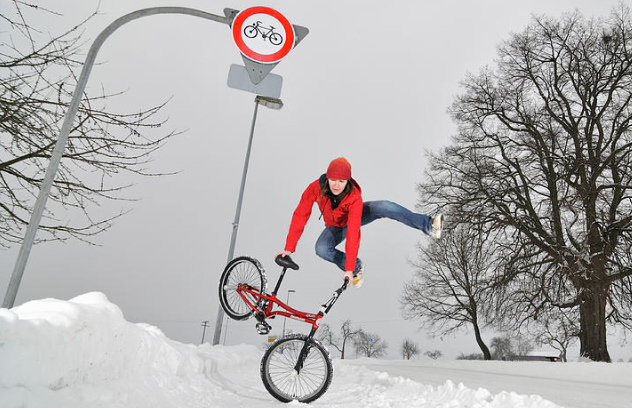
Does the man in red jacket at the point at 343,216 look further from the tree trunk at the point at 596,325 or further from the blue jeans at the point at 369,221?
the tree trunk at the point at 596,325

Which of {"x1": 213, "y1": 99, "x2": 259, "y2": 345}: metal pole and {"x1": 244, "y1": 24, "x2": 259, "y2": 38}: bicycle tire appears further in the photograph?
{"x1": 213, "y1": 99, "x2": 259, "y2": 345}: metal pole

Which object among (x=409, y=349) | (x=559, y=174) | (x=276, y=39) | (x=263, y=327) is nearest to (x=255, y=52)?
(x=276, y=39)

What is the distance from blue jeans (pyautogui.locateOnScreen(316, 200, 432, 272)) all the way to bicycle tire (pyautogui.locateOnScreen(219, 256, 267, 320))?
2.62 feet

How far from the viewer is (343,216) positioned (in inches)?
157

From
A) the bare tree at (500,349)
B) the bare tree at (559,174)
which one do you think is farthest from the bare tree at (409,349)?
the bare tree at (559,174)

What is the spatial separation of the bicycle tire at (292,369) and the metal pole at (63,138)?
227 cm

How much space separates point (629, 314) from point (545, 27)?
12.2 metres

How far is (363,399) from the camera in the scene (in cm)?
447

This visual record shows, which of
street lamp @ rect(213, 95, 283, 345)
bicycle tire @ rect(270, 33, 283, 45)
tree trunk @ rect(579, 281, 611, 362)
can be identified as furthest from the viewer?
tree trunk @ rect(579, 281, 611, 362)

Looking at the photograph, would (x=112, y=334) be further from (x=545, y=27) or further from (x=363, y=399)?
(x=545, y=27)

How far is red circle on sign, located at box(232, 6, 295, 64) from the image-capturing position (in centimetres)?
394

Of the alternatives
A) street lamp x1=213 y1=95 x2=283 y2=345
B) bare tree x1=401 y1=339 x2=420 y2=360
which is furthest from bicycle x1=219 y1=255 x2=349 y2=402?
bare tree x1=401 y1=339 x2=420 y2=360

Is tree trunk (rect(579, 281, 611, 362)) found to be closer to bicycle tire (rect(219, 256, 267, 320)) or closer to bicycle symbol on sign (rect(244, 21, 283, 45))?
bicycle tire (rect(219, 256, 267, 320))

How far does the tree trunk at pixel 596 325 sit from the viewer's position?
13.4 m
